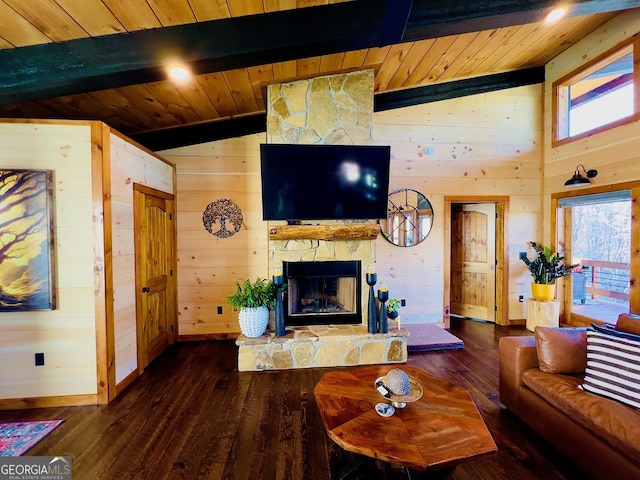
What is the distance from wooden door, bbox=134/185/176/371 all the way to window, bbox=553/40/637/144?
581 cm

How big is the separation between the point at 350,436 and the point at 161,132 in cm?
423

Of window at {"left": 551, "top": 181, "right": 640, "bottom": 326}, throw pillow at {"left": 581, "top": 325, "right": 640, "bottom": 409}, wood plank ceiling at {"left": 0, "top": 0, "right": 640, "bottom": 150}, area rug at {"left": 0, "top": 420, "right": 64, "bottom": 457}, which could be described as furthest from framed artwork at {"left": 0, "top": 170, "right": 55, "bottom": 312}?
window at {"left": 551, "top": 181, "right": 640, "bottom": 326}

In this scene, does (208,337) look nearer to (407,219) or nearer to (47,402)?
(47,402)

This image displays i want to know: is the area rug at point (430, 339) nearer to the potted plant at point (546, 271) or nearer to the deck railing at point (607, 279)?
the potted plant at point (546, 271)

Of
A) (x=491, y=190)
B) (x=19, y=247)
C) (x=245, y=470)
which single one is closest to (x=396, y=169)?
(x=491, y=190)

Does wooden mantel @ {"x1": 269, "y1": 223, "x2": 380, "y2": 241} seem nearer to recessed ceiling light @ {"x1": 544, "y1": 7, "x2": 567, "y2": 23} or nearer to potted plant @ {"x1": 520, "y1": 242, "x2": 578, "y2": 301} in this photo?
recessed ceiling light @ {"x1": 544, "y1": 7, "x2": 567, "y2": 23}

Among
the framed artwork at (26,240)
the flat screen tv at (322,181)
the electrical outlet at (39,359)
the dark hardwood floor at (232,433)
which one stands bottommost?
the dark hardwood floor at (232,433)

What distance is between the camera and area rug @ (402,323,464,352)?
379 centimetres

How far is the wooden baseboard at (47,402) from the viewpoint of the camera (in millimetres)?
2529

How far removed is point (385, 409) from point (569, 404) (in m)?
1.24

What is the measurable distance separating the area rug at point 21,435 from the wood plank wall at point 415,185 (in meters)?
1.90

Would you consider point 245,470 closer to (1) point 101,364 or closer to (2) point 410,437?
(2) point 410,437

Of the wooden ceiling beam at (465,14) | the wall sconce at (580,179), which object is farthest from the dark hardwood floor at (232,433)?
the wooden ceiling beam at (465,14)

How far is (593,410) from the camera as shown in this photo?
5.65 ft
